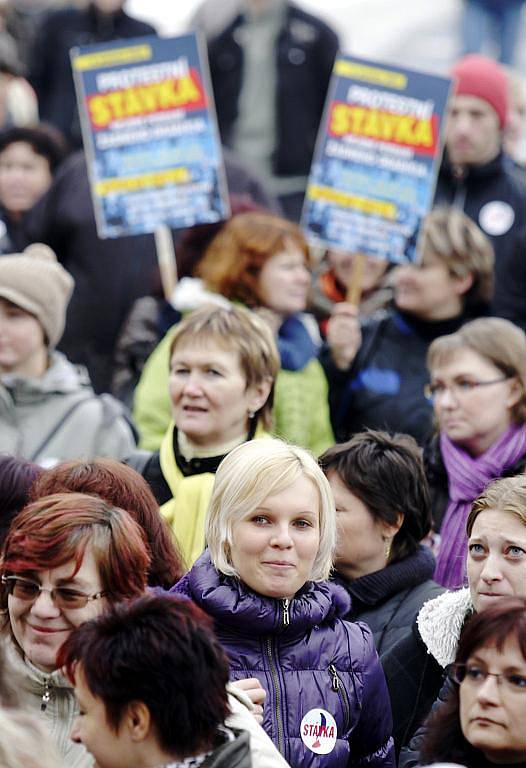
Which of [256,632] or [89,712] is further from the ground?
[89,712]

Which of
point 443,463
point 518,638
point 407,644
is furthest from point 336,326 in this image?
point 518,638

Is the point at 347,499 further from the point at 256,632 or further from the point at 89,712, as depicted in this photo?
the point at 89,712

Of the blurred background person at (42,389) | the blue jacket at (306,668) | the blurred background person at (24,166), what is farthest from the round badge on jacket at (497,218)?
the blue jacket at (306,668)

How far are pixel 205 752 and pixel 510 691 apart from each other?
0.74 meters

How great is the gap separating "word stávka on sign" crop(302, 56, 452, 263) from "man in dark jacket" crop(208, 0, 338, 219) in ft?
8.73

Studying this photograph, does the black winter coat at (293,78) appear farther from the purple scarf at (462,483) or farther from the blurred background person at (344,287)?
the purple scarf at (462,483)

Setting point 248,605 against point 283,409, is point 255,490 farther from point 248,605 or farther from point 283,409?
point 283,409

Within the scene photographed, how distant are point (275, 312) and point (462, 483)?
1.62m

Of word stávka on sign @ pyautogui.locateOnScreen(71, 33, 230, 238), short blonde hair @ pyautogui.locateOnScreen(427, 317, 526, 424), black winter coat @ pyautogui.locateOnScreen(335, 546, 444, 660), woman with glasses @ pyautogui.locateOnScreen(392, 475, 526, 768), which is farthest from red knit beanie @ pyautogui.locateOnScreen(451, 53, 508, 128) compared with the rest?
woman with glasses @ pyautogui.locateOnScreen(392, 475, 526, 768)

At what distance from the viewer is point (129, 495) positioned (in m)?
5.15

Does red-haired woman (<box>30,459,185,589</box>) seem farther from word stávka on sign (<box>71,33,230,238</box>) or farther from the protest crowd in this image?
word stávka on sign (<box>71,33,230,238</box>)

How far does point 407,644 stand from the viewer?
530 centimetres

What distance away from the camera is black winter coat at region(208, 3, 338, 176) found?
10.6 m

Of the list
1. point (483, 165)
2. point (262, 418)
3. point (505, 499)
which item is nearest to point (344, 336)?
point (262, 418)
